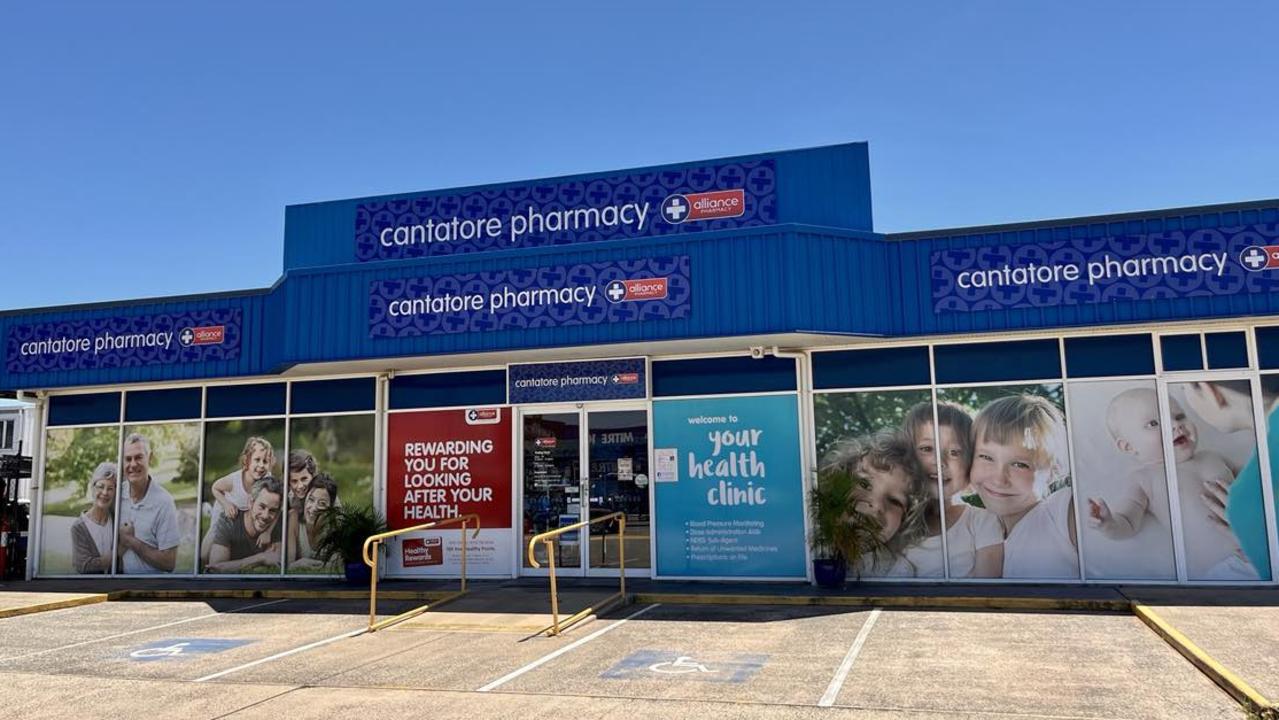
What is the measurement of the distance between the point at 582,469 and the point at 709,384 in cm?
225

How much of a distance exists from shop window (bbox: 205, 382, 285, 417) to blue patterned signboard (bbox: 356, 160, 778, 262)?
287 centimetres

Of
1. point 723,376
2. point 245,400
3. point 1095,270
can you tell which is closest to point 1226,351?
point 1095,270

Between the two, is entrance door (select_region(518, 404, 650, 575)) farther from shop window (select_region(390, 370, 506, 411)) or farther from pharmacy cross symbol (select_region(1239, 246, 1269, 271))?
pharmacy cross symbol (select_region(1239, 246, 1269, 271))

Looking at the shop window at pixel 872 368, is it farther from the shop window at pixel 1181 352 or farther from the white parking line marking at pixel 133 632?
the white parking line marking at pixel 133 632

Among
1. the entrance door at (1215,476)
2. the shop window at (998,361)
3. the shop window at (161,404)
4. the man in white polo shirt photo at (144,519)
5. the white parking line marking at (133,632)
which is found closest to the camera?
the white parking line marking at (133,632)

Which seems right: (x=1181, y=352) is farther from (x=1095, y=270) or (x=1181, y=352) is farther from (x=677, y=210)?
(x=677, y=210)

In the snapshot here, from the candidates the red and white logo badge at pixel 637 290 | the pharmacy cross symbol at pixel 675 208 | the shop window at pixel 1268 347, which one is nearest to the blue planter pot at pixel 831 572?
the red and white logo badge at pixel 637 290

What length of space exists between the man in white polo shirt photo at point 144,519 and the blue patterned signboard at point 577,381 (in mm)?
6294

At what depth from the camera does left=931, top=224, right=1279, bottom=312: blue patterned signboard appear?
11477 millimetres

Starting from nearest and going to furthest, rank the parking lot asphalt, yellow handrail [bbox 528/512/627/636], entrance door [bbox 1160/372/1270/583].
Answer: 1. the parking lot asphalt
2. yellow handrail [bbox 528/512/627/636]
3. entrance door [bbox 1160/372/1270/583]

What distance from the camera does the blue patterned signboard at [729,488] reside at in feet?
42.5

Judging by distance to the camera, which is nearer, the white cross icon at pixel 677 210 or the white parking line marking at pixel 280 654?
the white parking line marking at pixel 280 654

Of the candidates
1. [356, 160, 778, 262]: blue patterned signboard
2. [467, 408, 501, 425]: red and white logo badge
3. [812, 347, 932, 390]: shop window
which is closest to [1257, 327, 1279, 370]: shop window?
[812, 347, 932, 390]: shop window

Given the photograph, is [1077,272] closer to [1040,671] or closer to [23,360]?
[1040,671]
